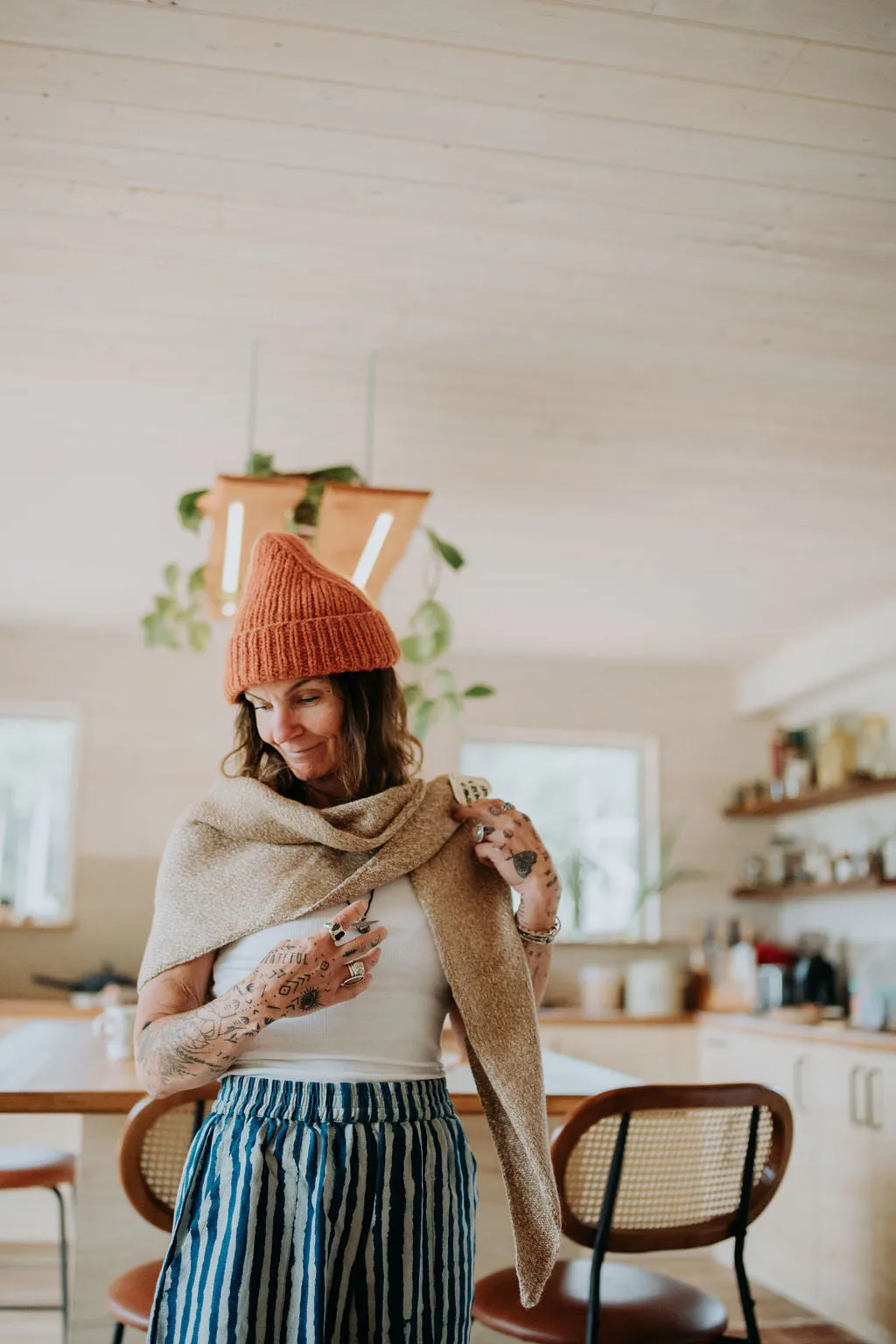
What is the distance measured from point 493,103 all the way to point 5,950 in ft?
15.1

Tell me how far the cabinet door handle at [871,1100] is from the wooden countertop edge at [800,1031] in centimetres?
8

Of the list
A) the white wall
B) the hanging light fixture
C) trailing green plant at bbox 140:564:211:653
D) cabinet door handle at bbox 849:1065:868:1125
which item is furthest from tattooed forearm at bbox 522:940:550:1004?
the white wall

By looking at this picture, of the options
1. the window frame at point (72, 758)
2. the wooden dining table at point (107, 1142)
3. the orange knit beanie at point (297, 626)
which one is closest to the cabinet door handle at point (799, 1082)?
the wooden dining table at point (107, 1142)

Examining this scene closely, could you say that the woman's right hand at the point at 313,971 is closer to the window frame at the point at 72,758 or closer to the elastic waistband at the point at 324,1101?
the elastic waistband at the point at 324,1101

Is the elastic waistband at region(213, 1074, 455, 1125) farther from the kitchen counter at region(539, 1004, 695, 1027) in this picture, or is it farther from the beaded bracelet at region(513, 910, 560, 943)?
the kitchen counter at region(539, 1004, 695, 1027)

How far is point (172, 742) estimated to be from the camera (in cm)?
594

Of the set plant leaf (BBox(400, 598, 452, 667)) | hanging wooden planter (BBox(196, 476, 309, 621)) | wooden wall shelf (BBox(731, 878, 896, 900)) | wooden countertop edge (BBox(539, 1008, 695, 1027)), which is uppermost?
hanging wooden planter (BBox(196, 476, 309, 621))

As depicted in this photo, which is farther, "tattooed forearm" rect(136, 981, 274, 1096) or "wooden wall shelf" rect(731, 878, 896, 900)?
"wooden wall shelf" rect(731, 878, 896, 900)

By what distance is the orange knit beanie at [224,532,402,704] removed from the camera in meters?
1.49

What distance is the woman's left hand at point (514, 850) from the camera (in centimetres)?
151

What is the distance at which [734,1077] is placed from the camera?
515 cm

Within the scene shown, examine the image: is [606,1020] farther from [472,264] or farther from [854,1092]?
[472,264]

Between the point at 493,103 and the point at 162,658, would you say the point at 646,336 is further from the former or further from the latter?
the point at 162,658

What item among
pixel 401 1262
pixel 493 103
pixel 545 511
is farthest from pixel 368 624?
pixel 545 511
